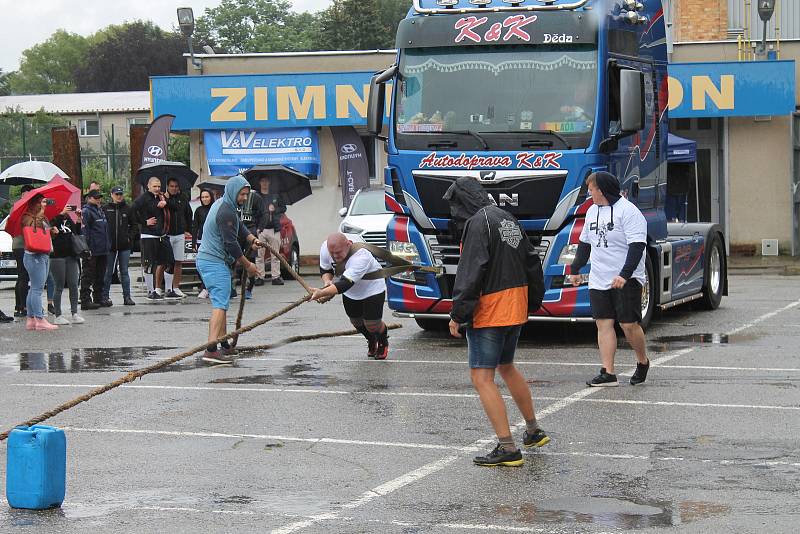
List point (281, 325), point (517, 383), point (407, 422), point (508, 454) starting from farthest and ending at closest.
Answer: point (281, 325), point (407, 422), point (517, 383), point (508, 454)

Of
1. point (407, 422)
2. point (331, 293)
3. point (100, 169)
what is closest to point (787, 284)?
point (331, 293)

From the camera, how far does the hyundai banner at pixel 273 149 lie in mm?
30328

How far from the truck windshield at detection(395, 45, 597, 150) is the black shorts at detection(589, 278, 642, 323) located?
2.91m

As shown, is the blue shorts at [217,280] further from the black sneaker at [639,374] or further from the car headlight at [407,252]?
the black sneaker at [639,374]

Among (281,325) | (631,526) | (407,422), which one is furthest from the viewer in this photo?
(281,325)

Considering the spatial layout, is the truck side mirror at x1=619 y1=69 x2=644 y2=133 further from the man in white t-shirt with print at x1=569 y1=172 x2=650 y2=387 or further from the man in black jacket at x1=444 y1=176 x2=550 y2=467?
the man in black jacket at x1=444 y1=176 x2=550 y2=467

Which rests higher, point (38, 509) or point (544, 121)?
point (544, 121)

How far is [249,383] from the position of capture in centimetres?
1195

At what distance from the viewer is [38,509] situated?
279 inches

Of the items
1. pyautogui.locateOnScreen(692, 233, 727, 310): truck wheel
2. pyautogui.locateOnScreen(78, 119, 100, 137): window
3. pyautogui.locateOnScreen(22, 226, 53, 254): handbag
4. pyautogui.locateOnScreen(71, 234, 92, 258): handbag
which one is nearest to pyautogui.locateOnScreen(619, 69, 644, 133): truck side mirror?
pyautogui.locateOnScreen(692, 233, 727, 310): truck wheel

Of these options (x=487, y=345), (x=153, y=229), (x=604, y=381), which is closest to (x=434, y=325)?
(x=604, y=381)

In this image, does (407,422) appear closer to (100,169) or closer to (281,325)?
(281,325)

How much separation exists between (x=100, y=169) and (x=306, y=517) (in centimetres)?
3561

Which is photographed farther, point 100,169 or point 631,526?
point 100,169
